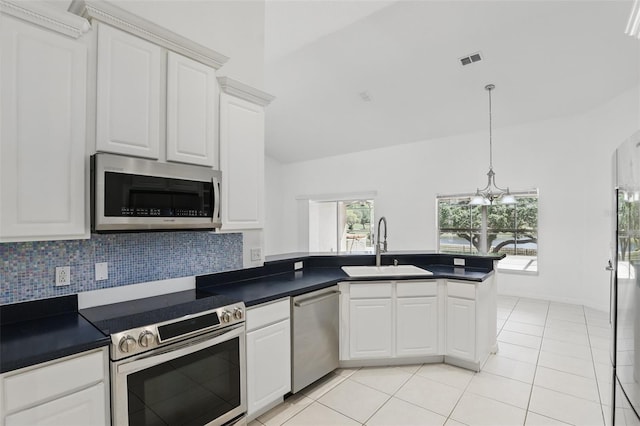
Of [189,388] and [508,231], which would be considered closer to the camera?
[189,388]

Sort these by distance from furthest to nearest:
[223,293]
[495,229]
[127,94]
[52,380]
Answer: [495,229], [223,293], [127,94], [52,380]

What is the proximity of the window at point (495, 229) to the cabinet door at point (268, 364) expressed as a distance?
465 cm

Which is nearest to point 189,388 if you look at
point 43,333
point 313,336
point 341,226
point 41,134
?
point 43,333

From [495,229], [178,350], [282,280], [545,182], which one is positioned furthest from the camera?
[495,229]

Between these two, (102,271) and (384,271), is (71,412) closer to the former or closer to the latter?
(102,271)

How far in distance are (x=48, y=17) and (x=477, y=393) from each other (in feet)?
12.0

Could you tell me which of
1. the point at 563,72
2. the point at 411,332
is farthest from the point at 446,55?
the point at 411,332

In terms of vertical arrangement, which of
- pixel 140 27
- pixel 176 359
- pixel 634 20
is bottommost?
pixel 176 359

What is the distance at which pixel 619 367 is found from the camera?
1322 millimetres

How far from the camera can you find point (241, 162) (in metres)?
2.42

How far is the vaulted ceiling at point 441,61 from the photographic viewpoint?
10.7ft

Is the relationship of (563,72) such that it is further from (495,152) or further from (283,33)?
(283,33)

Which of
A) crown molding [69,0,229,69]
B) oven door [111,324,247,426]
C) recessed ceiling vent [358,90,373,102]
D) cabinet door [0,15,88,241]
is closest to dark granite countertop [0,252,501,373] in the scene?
oven door [111,324,247,426]

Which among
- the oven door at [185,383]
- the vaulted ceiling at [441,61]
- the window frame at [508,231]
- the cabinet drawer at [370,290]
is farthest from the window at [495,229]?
the oven door at [185,383]
